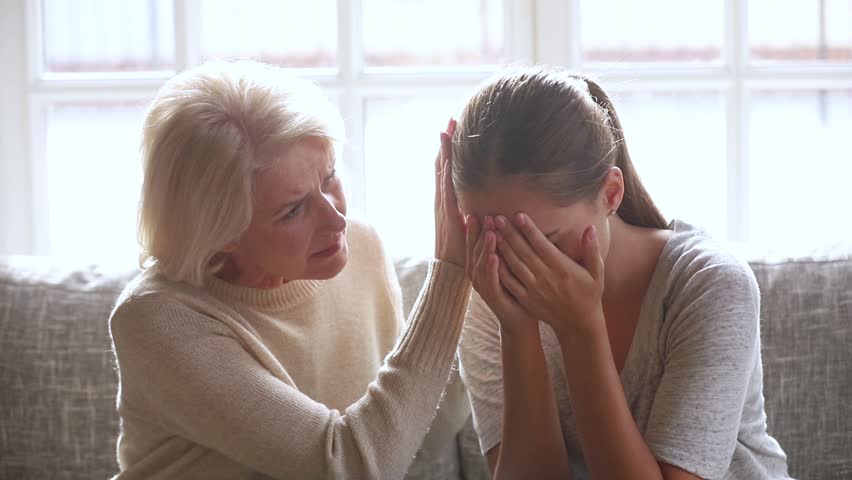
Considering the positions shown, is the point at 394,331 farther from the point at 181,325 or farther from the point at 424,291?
the point at 181,325

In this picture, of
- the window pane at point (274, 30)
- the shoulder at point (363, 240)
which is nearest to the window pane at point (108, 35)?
the window pane at point (274, 30)

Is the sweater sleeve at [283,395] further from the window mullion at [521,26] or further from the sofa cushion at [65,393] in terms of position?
the window mullion at [521,26]

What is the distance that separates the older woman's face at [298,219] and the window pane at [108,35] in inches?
46.2

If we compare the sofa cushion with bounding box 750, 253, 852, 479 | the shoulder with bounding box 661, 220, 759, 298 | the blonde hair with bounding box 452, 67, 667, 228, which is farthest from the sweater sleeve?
the sofa cushion with bounding box 750, 253, 852, 479

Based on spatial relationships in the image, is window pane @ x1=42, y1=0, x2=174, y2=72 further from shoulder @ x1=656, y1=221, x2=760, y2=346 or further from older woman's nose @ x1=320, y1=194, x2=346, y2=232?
shoulder @ x1=656, y1=221, x2=760, y2=346

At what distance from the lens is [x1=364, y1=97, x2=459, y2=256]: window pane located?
2574 mm

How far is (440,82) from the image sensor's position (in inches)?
99.7

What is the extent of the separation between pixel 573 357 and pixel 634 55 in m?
1.32

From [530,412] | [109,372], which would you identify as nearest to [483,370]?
[530,412]

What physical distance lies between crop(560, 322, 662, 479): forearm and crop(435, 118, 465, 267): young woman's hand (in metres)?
0.21

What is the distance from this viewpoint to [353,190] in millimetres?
2562

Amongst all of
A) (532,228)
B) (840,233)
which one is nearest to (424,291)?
(532,228)

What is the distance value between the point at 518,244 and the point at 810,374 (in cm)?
87

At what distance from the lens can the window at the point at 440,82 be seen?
2516 millimetres
